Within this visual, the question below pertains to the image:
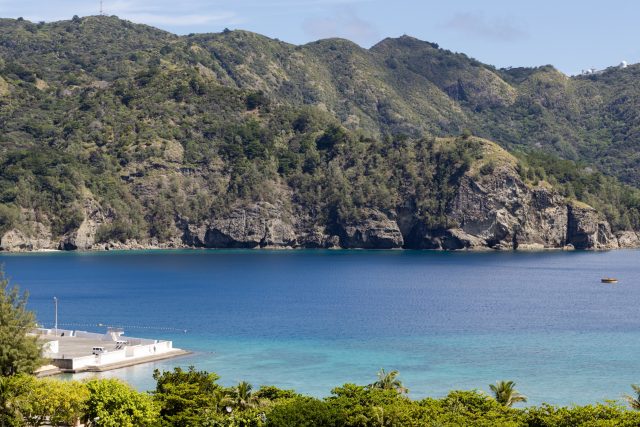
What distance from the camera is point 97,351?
86.5 metres

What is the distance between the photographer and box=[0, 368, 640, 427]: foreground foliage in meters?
53.7

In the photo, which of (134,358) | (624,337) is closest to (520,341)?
(624,337)

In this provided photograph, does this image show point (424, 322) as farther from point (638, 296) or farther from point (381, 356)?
point (638, 296)

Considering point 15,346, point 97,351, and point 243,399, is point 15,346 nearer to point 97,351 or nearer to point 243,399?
point 97,351

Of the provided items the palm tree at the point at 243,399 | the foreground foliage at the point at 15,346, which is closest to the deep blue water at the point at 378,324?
the foreground foliage at the point at 15,346

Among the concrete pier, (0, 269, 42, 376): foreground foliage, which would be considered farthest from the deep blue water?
(0, 269, 42, 376): foreground foliage

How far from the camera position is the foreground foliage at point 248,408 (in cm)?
5369

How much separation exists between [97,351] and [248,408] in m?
30.5

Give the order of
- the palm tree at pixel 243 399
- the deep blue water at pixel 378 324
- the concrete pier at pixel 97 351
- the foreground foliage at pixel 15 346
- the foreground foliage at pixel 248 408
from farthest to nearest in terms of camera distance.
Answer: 1. the deep blue water at pixel 378 324
2. the concrete pier at pixel 97 351
3. the foreground foliage at pixel 15 346
4. the palm tree at pixel 243 399
5. the foreground foliage at pixel 248 408

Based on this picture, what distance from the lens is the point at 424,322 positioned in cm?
12338

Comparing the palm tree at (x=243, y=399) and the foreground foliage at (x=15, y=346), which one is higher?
the foreground foliage at (x=15, y=346)

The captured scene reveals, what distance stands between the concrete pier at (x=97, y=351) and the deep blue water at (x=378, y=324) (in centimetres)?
193

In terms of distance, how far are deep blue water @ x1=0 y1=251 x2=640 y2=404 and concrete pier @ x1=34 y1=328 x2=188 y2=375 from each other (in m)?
1.93

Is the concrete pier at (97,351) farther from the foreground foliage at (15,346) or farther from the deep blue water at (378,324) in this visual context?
the foreground foliage at (15,346)
